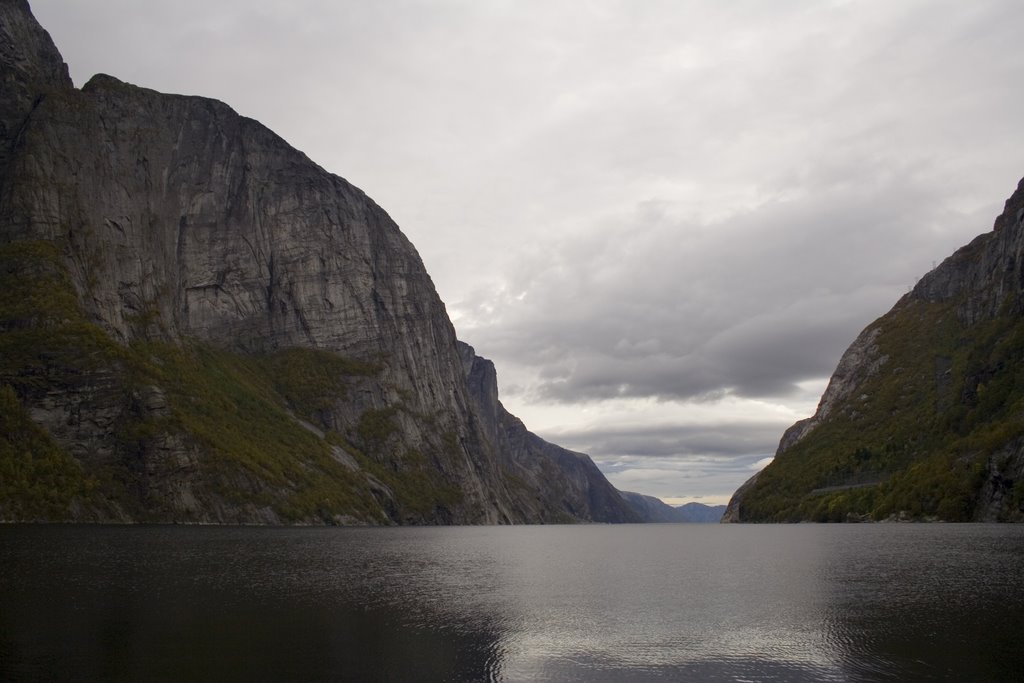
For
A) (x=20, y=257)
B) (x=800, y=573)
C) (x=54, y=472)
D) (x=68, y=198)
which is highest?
(x=68, y=198)

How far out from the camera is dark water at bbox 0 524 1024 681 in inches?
1192

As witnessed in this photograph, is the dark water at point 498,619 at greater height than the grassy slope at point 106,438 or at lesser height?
lesser

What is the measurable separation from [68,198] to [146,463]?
80168mm

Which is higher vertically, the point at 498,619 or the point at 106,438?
the point at 106,438

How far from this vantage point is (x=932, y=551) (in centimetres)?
8306

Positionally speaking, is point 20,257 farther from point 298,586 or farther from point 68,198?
point 298,586

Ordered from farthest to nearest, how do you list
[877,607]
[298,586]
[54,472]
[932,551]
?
[54,472] < [932,551] < [298,586] < [877,607]

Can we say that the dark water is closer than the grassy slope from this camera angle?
Yes

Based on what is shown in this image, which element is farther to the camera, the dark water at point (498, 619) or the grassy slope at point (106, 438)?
the grassy slope at point (106, 438)

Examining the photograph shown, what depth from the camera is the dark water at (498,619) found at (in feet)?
99.3

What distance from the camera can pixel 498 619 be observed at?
4344 centimetres

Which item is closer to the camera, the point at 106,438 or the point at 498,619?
the point at 498,619

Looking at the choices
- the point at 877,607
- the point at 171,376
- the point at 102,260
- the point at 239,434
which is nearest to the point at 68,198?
the point at 102,260

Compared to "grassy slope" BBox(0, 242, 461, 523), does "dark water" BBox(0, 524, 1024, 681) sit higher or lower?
lower
